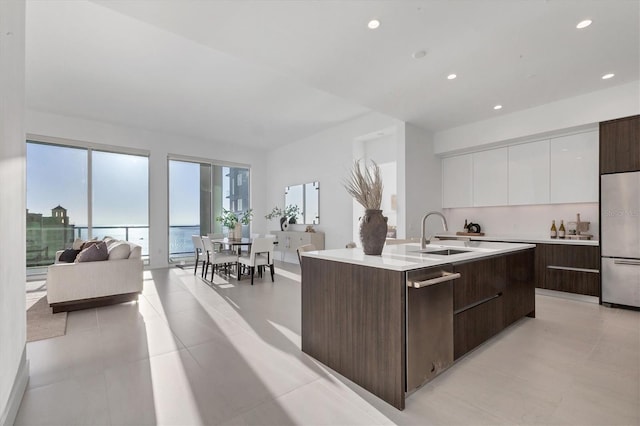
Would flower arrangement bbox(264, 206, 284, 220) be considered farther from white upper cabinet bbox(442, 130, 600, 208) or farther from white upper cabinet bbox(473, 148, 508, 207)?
white upper cabinet bbox(473, 148, 508, 207)

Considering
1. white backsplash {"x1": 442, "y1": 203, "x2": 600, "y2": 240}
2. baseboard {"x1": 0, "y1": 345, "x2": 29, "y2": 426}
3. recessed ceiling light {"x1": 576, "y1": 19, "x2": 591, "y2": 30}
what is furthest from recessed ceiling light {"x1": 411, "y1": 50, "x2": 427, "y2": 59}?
baseboard {"x1": 0, "y1": 345, "x2": 29, "y2": 426}

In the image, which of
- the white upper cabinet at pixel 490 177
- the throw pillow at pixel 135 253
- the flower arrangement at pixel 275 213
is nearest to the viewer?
the throw pillow at pixel 135 253

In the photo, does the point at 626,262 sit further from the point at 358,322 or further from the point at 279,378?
the point at 279,378

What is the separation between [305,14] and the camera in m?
2.42

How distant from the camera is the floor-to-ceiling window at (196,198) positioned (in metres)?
7.34

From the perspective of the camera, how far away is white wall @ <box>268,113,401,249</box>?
617 cm

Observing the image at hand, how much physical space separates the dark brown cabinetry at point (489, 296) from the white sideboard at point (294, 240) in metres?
3.94

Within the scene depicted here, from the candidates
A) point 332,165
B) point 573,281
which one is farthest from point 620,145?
point 332,165

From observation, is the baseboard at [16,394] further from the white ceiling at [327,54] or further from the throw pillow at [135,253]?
the white ceiling at [327,54]

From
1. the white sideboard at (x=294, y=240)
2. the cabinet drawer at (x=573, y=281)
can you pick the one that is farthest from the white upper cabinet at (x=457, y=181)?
the white sideboard at (x=294, y=240)

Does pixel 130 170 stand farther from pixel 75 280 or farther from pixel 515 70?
pixel 515 70

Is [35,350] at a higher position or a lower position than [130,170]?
lower

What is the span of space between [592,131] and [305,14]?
14.4 ft

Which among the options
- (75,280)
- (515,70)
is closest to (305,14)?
(515,70)
